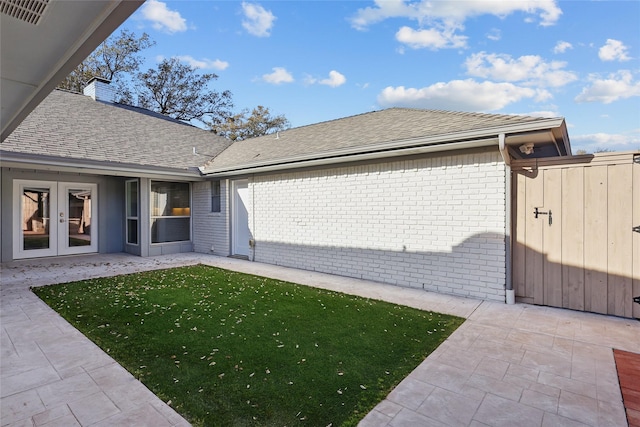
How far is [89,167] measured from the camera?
7656 mm

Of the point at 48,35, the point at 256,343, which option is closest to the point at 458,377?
the point at 256,343

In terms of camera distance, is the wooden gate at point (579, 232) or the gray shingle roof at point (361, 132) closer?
the wooden gate at point (579, 232)

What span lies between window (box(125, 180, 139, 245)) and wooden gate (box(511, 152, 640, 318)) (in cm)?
964

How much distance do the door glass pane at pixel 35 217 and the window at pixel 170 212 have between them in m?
2.61

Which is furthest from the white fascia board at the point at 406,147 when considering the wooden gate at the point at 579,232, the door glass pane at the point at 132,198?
the door glass pane at the point at 132,198

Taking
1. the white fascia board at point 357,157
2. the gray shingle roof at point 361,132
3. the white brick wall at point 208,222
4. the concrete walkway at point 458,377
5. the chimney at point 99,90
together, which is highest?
the chimney at point 99,90

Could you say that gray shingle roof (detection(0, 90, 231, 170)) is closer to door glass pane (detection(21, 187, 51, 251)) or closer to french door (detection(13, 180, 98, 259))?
french door (detection(13, 180, 98, 259))

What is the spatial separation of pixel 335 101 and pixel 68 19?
52.8ft

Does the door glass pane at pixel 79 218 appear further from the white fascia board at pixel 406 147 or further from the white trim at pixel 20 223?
the white fascia board at pixel 406 147

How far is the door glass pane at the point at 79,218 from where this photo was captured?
9.14 m

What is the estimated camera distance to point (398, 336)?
3609 millimetres

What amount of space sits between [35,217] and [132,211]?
7.32 ft

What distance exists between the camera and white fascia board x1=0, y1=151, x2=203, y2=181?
22.0 ft

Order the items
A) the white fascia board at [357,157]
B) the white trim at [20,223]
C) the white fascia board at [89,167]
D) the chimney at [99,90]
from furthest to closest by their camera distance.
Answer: the chimney at [99,90]
the white trim at [20,223]
the white fascia board at [89,167]
the white fascia board at [357,157]
